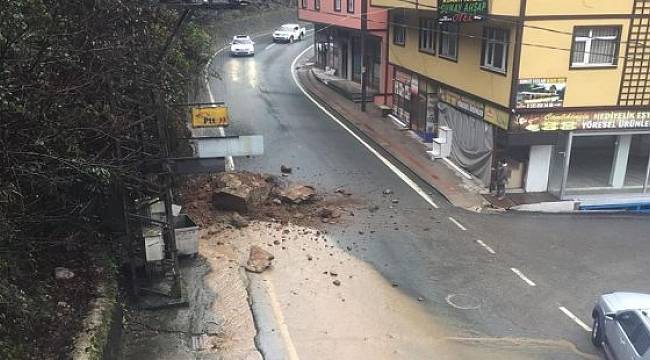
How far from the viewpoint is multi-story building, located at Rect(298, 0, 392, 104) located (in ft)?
108

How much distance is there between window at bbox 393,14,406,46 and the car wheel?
19.9 meters

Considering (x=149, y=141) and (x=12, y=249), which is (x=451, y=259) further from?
(x=12, y=249)

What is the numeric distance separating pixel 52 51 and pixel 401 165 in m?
16.6

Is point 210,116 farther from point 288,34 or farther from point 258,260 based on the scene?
point 288,34

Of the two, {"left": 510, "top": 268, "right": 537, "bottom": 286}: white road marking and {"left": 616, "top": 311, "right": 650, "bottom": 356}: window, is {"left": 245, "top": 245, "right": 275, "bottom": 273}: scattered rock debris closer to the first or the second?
{"left": 510, "top": 268, "right": 537, "bottom": 286}: white road marking

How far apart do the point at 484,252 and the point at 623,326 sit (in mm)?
5430

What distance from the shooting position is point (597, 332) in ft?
39.2

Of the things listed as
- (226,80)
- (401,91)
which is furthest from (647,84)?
(226,80)

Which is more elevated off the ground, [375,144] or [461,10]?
→ [461,10]

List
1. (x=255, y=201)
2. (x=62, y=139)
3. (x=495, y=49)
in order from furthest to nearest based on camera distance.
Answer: (x=495, y=49) < (x=255, y=201) < (x=62, y=139)

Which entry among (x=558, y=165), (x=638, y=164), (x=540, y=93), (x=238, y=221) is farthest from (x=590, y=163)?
(x=238, y=221)

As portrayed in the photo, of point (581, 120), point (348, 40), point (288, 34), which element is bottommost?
point (288, 34)

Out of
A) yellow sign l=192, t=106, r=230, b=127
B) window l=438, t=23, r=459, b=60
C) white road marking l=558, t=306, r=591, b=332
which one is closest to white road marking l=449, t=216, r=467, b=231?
white road marking l=558, t=306, r=591, b=332

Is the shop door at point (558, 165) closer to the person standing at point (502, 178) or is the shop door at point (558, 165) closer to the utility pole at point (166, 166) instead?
the person standing at point (502, 178)
